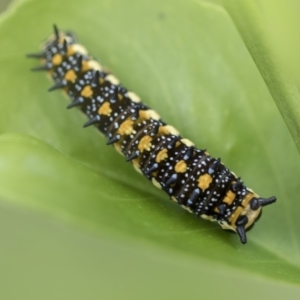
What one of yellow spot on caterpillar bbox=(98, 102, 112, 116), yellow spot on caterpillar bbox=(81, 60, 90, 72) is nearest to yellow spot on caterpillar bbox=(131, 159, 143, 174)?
yellow spot on caterpillar bbox=(98, 102, 112, 116)

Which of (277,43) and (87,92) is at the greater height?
(277,43)

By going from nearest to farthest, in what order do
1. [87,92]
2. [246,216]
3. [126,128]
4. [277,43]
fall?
[277,43]
[246,216]
[126,128]
[87,92]

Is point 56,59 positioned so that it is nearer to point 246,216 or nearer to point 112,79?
point 112,79

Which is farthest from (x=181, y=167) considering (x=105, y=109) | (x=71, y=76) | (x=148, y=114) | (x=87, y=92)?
(x=71, y=76)

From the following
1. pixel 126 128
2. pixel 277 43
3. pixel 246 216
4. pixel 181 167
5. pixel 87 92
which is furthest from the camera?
pixel 87 92

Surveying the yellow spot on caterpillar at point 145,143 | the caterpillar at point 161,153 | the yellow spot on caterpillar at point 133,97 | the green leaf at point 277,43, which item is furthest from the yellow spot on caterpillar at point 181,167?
the green leaf at point 277,43

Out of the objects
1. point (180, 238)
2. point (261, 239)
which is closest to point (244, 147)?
→ point (261, 239)

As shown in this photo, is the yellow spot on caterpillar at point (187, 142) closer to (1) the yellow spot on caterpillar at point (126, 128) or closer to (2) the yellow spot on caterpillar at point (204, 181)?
(2) the yellow spot on caterpillar at point (204, 181)
